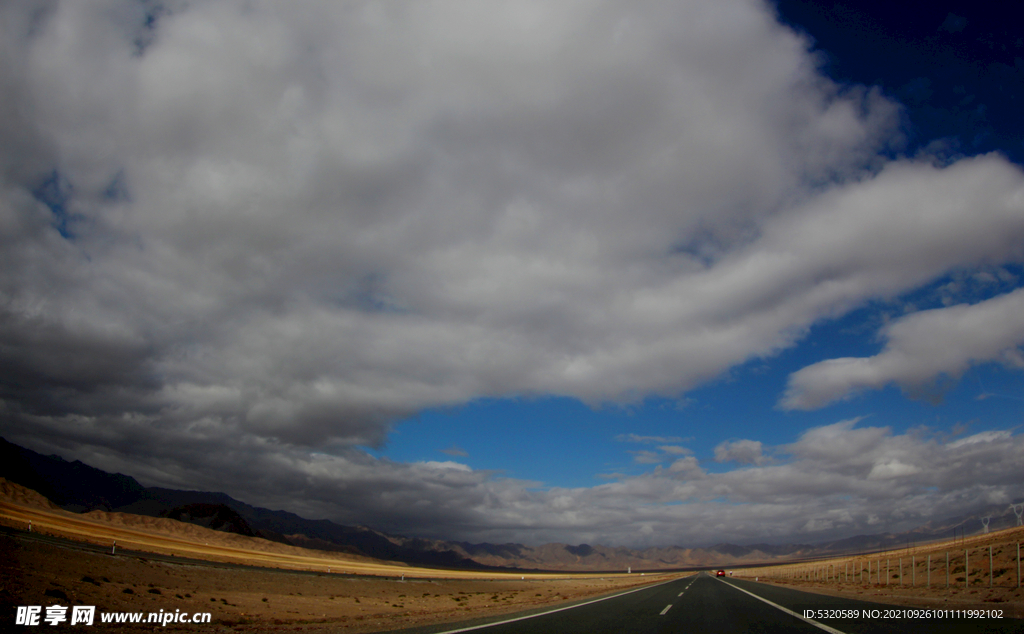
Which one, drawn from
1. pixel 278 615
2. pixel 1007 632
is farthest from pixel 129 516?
pixel 1007 632

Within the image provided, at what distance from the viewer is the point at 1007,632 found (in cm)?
1365

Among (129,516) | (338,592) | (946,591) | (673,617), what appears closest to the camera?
(673,617)

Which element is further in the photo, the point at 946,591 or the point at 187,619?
the point at 946,591

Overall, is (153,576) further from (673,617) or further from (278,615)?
(673,617)

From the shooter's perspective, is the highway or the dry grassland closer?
the highway

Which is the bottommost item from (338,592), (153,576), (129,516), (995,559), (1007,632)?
(129,516)

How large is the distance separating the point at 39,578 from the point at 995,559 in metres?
63.3

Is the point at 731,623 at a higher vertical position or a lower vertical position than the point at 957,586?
higher

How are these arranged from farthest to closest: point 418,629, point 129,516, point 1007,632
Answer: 1. point 129,516
2. point 418,629
3. point 1007,632

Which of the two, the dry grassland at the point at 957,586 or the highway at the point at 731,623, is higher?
the highway at the point at 731,623

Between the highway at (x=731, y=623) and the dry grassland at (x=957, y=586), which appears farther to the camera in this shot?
the dry grassland at (x=957, y=586)

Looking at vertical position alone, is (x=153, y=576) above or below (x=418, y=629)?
below

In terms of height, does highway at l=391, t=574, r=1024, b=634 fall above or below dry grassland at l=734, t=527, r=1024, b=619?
above

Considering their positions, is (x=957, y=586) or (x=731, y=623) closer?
(x=731, y=623)
